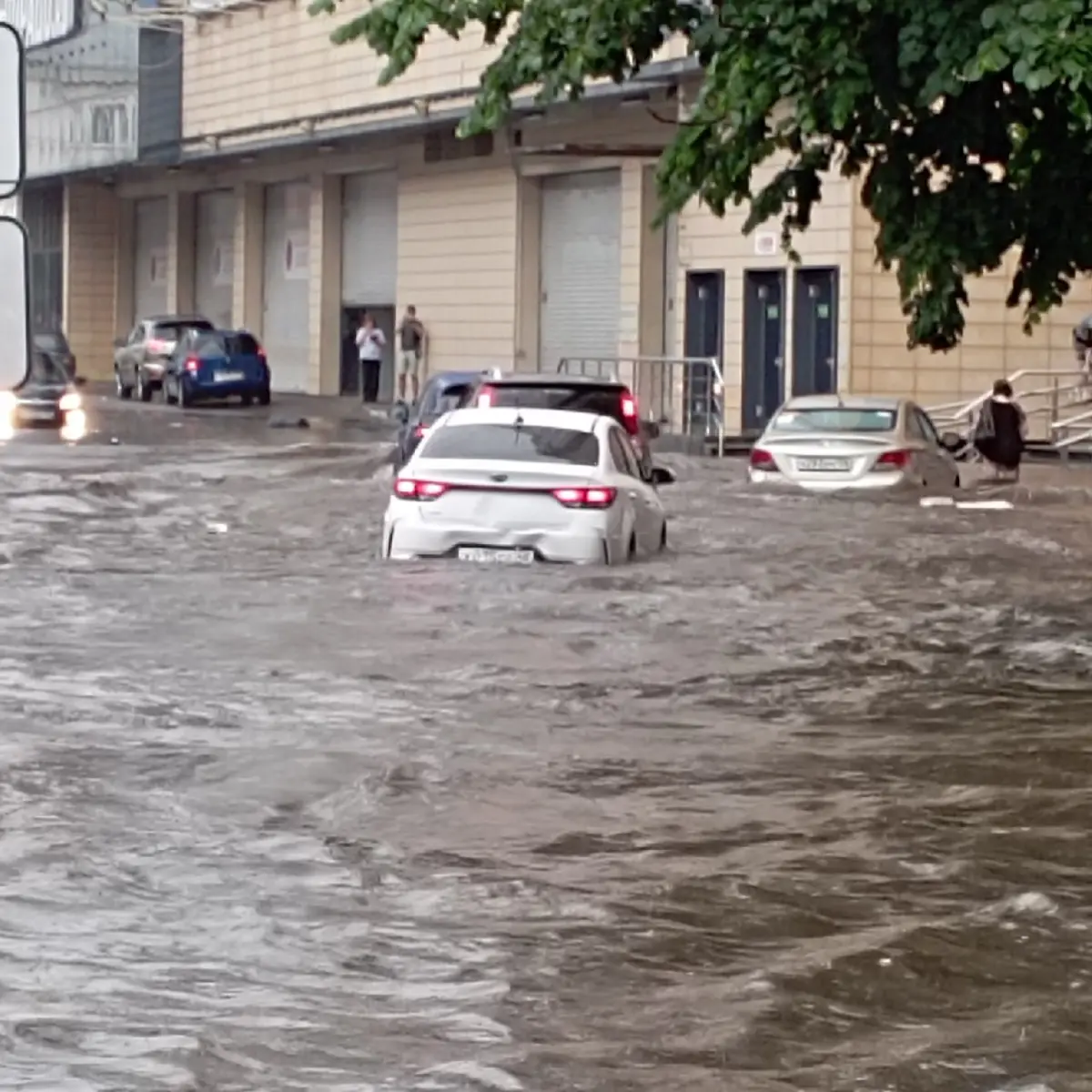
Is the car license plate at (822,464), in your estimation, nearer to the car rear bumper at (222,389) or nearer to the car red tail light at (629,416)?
the car red tail light at (629,416)

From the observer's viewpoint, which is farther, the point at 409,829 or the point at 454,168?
the point at 454,168

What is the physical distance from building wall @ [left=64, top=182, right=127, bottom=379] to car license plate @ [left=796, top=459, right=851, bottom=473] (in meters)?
41.7

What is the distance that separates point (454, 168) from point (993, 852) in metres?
39.4

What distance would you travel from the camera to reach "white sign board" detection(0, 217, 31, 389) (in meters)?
6.37

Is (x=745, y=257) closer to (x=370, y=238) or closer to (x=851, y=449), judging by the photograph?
(x=851, y=449)

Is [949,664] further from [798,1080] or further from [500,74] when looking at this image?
[798,1080]

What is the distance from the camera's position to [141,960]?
8.06 metres

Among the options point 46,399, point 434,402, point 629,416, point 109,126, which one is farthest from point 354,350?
point 629,416

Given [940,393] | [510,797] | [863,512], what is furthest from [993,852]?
[940,393]

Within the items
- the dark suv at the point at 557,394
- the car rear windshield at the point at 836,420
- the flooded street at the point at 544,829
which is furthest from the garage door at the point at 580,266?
the flooded street at the point at 544,829

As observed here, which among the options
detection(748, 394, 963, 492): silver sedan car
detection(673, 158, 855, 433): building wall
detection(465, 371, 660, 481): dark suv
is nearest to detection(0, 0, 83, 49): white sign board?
detection(673, 158, 855, 433): building wall

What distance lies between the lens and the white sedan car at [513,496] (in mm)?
18203

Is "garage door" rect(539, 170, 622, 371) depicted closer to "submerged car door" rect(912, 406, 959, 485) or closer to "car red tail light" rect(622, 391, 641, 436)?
"submerged car door" rect(912, 406, 959, 485)

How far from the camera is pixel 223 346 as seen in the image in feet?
160
